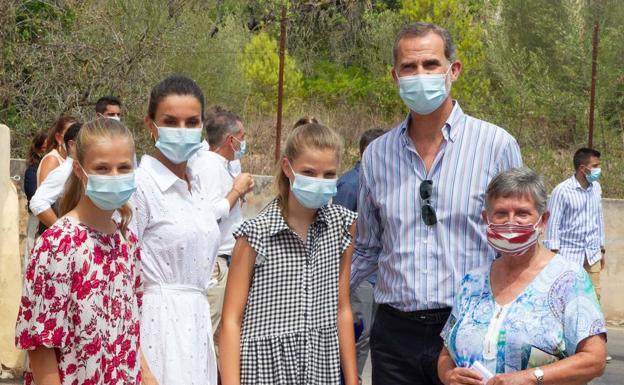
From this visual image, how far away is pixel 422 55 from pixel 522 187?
3.14ft

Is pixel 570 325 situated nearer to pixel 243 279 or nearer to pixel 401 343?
pixel 401 343

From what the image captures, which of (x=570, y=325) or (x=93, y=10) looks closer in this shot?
(x=570, y=325)

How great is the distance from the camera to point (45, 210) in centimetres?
834

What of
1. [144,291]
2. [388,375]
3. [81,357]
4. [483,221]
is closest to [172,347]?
[144,291]

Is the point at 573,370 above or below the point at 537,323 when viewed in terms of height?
→ below

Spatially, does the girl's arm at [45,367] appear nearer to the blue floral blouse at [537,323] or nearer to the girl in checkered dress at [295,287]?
the girl in checkered dress at [295,287]

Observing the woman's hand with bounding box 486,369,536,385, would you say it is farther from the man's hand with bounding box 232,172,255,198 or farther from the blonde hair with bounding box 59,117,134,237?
the man's hand with bounding box 232,172,255,198

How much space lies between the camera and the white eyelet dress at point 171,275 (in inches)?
190

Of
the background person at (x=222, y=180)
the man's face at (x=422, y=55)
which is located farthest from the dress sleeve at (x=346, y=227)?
the background person at (x=222, y=180)

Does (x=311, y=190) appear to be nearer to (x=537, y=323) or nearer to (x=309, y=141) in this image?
(x=309, y=141)

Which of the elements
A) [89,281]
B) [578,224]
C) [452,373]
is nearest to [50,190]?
[89,281]

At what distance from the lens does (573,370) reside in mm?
4125

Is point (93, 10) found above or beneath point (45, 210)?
above

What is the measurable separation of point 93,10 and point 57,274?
1379 cm
